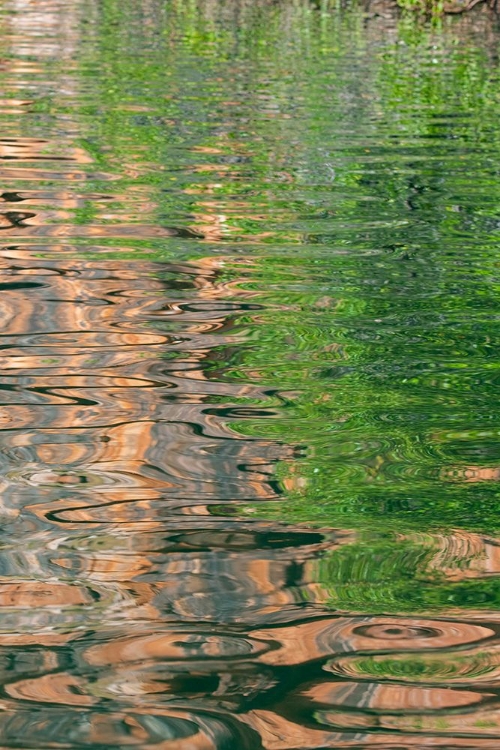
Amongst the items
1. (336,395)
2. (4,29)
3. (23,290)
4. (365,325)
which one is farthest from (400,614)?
(4,29)

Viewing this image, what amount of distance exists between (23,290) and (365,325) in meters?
1.51

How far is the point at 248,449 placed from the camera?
12.0 feet

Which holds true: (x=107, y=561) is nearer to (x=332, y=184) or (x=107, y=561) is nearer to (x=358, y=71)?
(x=332, y=184)

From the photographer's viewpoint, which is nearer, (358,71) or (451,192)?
(451,192)

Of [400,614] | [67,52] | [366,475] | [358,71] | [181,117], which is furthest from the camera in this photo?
[67,52]

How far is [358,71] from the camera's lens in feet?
50.4

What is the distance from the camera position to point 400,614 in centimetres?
270

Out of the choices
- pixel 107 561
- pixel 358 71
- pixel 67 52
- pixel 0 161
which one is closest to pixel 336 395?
pixel 107 561

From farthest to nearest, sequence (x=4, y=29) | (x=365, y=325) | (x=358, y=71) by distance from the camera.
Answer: (x=4, y=29), (x=358, y=71), (x=365, y=325)

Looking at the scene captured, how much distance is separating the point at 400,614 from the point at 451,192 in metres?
5.46

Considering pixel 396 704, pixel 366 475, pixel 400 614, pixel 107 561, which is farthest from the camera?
pixel 366 475

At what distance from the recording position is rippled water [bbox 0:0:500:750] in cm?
238

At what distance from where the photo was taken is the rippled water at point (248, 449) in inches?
93.6

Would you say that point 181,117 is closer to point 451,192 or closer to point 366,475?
point 451,192
